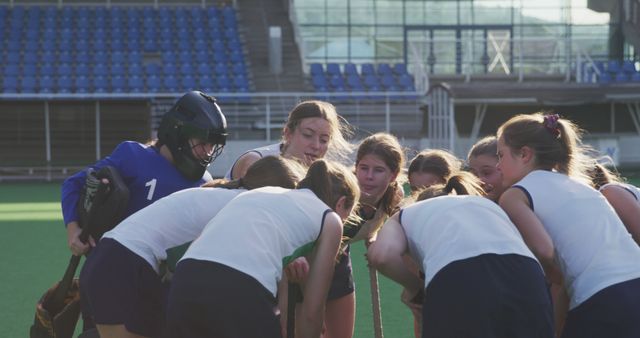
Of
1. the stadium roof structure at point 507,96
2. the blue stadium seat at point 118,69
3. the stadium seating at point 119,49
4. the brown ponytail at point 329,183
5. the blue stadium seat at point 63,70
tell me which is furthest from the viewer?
the blue stadium seat at point 118,69

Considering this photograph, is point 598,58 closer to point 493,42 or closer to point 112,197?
point 493,42

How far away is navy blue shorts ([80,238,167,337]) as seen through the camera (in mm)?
4562

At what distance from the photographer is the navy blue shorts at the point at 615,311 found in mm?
4211

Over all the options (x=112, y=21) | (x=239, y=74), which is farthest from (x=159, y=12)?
(x=239, y=74)

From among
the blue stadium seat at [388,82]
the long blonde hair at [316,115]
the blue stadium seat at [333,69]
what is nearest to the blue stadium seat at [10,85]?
the blue stadium seat at [333,69]

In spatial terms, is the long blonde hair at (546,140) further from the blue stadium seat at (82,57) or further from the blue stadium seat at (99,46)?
the blue stadium seat at (99,46)

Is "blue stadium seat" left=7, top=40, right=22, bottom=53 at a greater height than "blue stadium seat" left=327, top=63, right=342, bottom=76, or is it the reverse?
→ "blue stadium seat" left=7, top=40, right=22, bottom=53

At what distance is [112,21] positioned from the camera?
30609 millimetres

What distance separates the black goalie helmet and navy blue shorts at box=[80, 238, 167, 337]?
86cm

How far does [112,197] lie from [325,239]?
1.40m

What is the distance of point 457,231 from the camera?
4051 millimetres

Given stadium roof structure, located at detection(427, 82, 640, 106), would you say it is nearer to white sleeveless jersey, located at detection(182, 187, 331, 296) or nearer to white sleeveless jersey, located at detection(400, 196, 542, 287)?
white sleeveless jersey, located at detection(400, 196, 542, 287)

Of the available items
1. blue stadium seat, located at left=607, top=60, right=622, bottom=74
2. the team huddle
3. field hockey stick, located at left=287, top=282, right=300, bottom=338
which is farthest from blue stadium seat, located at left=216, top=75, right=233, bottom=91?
field hockey stick, located at left=287, top=282, right=300, bottom=338

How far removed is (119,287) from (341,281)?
1730 millimetres
